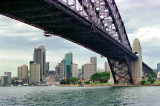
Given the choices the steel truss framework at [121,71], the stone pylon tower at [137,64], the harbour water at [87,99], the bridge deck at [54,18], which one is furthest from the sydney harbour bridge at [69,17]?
the stone pylon tower at [137,64]

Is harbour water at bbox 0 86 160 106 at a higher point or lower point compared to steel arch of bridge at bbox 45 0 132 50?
lower

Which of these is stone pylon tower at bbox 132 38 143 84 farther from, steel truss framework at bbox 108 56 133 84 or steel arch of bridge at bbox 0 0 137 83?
steel arch of bridge at bbox 0 0 137 83

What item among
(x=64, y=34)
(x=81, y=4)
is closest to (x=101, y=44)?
(x=64, y=34)

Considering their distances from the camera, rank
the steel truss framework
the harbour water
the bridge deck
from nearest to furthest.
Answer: the harbour water
the bridge deck
the steel truss framework

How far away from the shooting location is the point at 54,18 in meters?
45.8

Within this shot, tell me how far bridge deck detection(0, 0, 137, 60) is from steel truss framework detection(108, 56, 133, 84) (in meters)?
42.9


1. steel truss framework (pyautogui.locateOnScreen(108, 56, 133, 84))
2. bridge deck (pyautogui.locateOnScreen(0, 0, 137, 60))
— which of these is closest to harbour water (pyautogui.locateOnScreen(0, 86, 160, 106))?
bridge deck (pyautogui.locateOnScreen(0, 0, 137, 60))

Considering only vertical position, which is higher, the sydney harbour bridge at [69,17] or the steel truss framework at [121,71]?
the sydney harbour bridge at [69,17]

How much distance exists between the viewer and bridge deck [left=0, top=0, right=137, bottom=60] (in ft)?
127

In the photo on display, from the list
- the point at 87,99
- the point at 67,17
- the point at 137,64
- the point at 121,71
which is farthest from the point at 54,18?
the point at 137,64

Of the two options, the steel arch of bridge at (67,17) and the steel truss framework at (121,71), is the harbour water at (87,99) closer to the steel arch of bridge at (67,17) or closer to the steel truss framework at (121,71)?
the steel arch of bridge at (67,17)

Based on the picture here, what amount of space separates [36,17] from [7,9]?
6074 mm

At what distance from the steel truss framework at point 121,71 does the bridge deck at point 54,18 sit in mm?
42928

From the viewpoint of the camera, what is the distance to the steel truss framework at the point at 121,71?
357 feet
